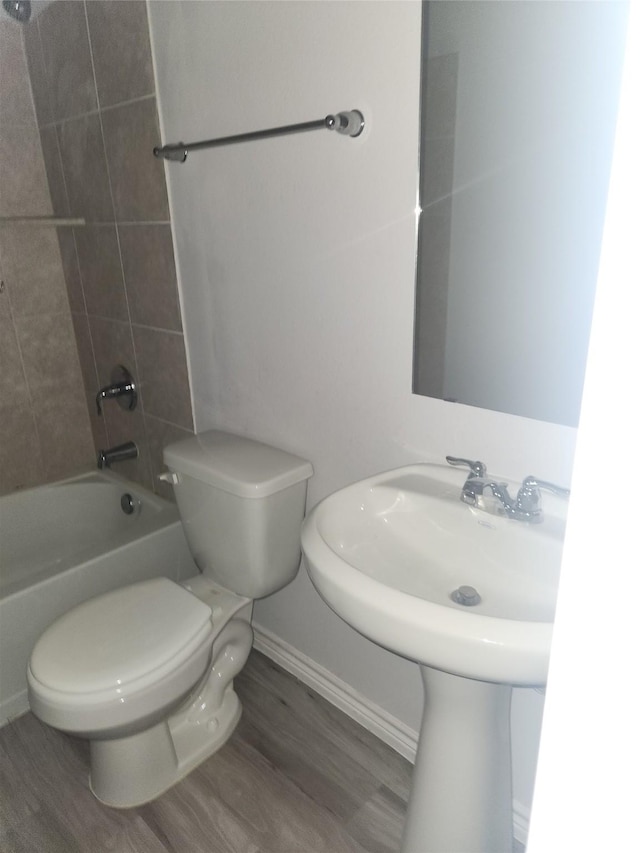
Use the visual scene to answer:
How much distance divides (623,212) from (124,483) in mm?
2113

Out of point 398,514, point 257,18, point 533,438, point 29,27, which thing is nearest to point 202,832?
point 398,514

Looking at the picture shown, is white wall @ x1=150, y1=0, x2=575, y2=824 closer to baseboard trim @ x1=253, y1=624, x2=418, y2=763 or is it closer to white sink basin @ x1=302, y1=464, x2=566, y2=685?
baseboard trim @ x1=253, y1=624, x2=418, y2=763

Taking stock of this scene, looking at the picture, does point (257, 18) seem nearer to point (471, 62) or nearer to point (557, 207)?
point (471, 62)

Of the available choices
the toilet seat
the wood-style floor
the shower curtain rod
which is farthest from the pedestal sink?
the shower curtain rod

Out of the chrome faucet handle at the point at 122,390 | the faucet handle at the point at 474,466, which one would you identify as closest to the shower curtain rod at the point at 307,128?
the faucet handle at the point at 474,466

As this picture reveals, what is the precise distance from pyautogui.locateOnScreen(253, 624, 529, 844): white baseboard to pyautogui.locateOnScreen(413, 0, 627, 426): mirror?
0.93m

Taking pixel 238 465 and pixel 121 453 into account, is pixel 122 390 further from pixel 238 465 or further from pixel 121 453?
pixel 238 465

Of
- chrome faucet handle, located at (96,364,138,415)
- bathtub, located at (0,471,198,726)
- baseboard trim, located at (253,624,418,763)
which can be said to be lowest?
baseboard trim, located at (253,624,418,763)

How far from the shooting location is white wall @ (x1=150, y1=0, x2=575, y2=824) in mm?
1153

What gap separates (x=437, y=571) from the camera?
111 centimetres

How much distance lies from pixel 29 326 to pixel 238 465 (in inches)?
46.0

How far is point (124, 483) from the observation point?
7.27ft

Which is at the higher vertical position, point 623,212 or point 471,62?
point 471,62

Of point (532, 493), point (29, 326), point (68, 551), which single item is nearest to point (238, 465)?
point (532, 493)
